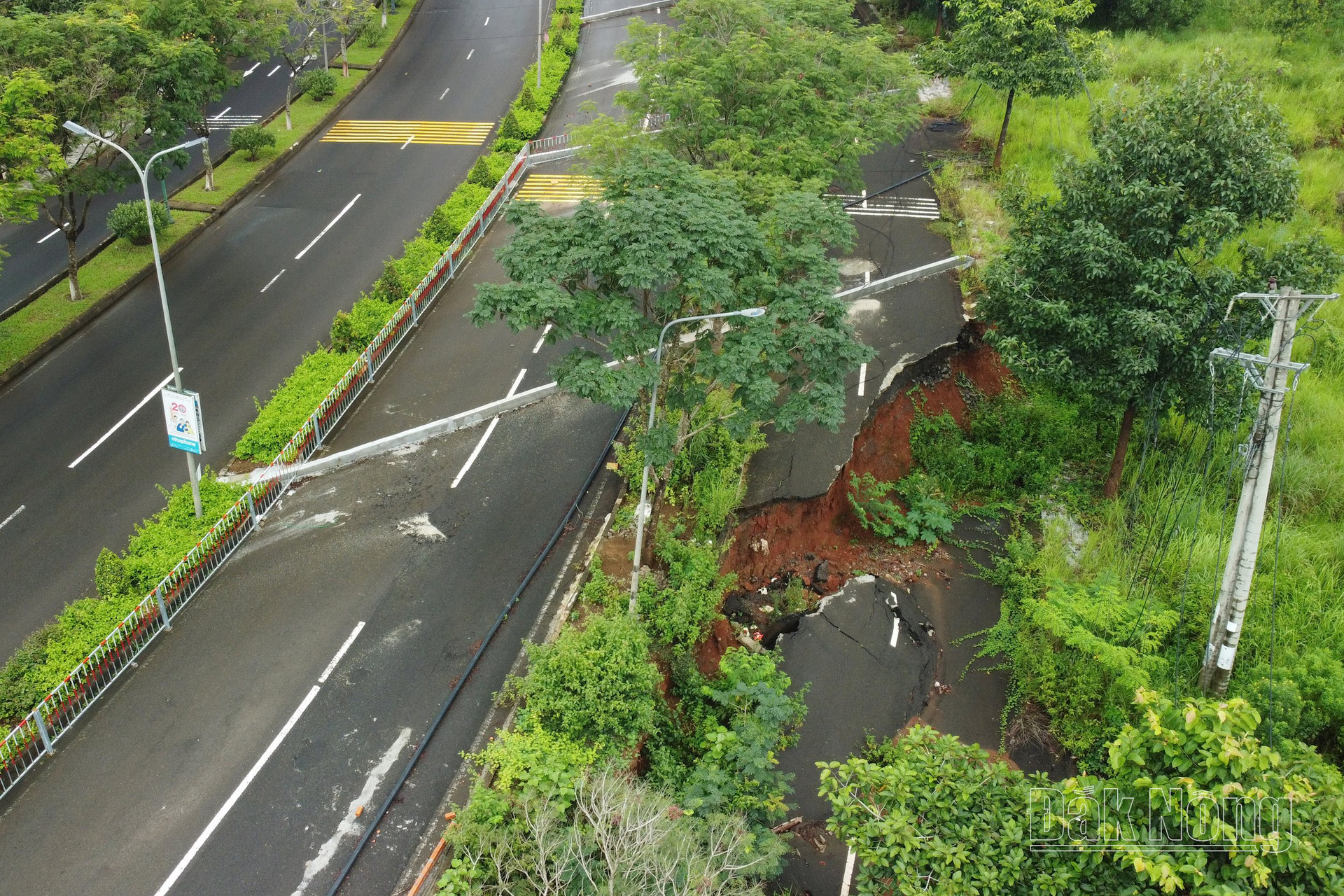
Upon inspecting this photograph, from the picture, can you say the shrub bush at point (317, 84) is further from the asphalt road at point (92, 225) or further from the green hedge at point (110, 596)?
the green hedge at point (110, 596)

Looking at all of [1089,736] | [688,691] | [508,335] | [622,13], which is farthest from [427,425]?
[622,13]

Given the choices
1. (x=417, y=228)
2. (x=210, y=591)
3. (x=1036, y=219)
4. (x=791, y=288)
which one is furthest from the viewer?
(x=417, y=228)

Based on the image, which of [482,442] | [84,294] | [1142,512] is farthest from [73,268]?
[1142,512]

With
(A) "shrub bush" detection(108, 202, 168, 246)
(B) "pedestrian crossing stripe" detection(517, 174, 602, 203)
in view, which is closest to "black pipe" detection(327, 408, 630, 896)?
(B) "pedestrian crossing stripe" detection(517, 174, 602, 203)

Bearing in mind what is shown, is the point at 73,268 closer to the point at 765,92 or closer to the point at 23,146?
the point at 23,146

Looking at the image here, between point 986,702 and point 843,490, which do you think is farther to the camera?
point 843,490

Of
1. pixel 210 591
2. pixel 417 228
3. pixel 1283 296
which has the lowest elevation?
pixel 210 591

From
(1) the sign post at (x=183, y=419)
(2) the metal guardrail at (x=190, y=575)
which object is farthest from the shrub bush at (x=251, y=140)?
(1) the sign post at (x=183, y=419)

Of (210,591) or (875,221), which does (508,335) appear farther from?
(875,221)
